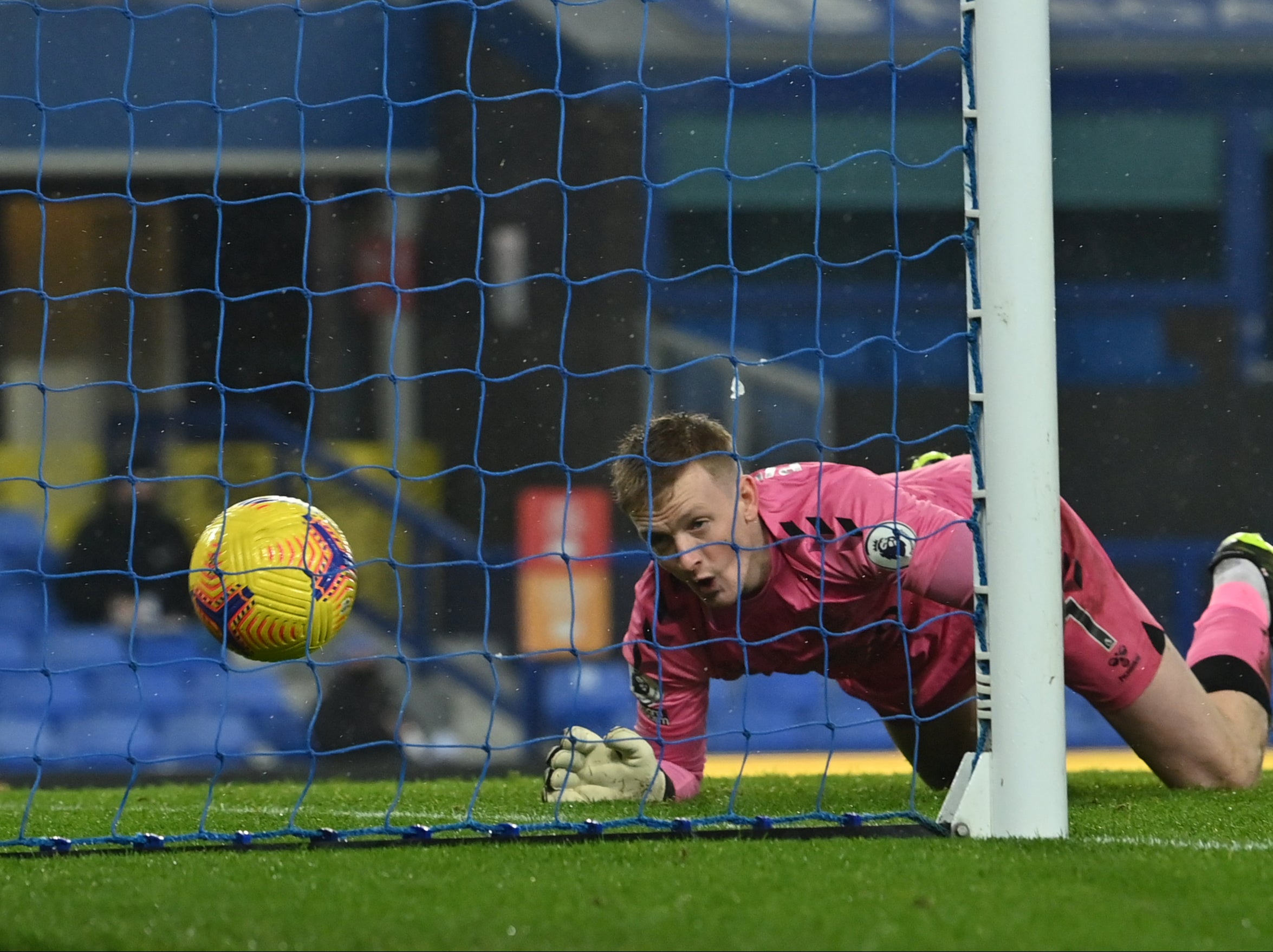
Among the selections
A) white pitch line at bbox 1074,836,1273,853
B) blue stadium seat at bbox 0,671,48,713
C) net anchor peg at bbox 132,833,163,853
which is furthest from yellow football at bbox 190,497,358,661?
blue stadium seat at bbox 0,671,48,713

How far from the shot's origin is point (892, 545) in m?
2.51

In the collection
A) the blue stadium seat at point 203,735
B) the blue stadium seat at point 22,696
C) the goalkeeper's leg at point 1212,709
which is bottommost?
the blue stadium seat at point 203,735

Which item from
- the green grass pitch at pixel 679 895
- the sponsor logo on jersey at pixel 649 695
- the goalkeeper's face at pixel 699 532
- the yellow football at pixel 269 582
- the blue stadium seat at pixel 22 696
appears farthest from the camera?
the blue stadium seat at pixel 22 696

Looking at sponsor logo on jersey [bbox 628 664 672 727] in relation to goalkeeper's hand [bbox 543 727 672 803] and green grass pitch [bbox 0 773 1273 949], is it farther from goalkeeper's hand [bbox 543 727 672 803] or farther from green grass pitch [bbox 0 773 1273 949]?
green grass pitch [bbox 0 773 1273 949]

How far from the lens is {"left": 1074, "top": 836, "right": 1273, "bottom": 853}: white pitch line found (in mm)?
2127

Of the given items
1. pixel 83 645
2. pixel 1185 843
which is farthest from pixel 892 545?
pixel 83 645

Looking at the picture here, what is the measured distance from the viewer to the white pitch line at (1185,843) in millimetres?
2127

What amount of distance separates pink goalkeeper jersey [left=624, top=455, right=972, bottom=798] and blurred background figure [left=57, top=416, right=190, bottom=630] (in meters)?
4.23

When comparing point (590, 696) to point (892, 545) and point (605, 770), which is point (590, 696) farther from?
point (892, 545)

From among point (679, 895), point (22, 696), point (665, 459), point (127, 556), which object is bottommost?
point (22, 696)

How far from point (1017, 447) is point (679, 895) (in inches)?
31.3

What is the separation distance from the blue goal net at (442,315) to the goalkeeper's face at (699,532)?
14.2 ft

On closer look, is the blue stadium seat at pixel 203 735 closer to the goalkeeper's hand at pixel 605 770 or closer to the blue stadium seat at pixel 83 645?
the blue stadium seat at pixel 83 645

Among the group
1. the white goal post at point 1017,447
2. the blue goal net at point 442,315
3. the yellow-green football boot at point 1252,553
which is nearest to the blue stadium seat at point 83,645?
the blue goal net at point 442,315
